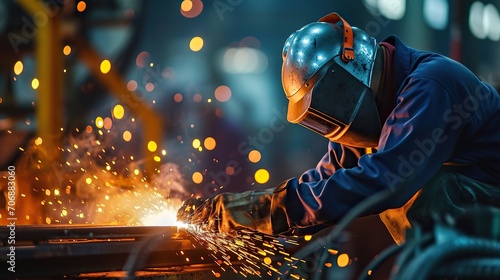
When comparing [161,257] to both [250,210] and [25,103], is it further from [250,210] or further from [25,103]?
[25,103]

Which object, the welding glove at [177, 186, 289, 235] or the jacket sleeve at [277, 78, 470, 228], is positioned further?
the welding glove at [177, 186, 289, 235]

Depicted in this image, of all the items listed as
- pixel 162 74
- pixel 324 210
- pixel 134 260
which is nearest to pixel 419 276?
pixel 134 260

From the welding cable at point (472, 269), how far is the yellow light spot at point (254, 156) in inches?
93.2

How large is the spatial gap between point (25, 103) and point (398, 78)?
2.52 meters

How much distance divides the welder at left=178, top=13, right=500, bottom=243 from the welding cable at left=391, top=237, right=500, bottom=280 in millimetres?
982

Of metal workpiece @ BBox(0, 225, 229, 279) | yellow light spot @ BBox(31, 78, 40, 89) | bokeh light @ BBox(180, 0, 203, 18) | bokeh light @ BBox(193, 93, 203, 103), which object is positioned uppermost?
bokeh light @ BBox(180, 0, 203, 18)

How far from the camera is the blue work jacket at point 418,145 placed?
2.14 m

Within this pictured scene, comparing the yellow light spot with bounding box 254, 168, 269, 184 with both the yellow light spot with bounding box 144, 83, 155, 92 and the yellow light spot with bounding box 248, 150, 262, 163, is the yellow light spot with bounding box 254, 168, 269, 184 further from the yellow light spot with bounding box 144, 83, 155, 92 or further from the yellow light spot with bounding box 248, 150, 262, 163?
the yellow light spot with bounding box 144, 83, 155, 92

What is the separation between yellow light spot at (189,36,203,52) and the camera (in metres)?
3.61
